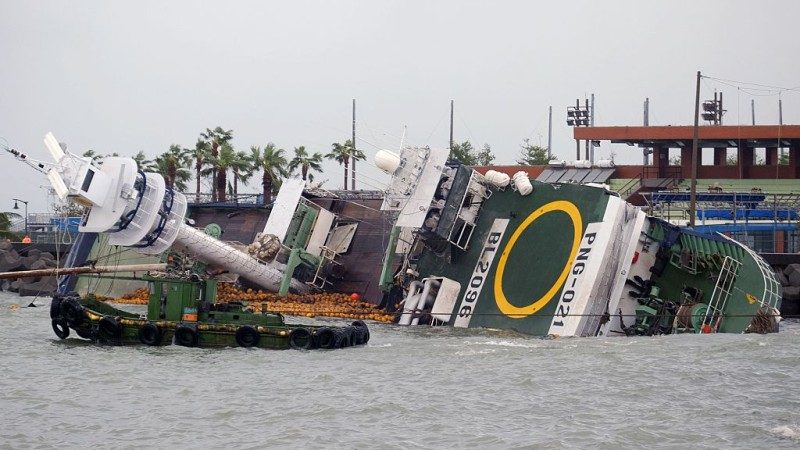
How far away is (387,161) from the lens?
164 ft

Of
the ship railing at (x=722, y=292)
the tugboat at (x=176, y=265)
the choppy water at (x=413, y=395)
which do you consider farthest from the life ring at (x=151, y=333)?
the ship railing at (x=722, y=292)

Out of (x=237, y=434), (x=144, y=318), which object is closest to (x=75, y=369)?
(x=144, y=318)

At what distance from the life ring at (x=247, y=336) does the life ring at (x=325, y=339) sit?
5.70ft

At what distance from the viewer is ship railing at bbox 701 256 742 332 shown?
4294 centimetres

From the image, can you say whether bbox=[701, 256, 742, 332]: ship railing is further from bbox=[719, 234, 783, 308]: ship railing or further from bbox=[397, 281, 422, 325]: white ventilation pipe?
bbox=[397, 281, 422, 325]: white ventilation pipe

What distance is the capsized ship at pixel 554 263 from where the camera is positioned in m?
42.4

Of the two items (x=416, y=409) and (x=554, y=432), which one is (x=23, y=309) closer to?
(x=416, y=409)

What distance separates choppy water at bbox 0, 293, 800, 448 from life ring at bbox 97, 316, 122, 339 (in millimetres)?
640

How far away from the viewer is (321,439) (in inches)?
960

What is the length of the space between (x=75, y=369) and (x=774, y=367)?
17.8 m

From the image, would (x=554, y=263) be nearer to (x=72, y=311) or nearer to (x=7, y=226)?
(x=72, y=311)

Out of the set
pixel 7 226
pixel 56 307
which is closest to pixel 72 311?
pixel 56 307

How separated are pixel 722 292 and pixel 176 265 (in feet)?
65.7

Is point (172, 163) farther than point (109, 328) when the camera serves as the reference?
Yes
